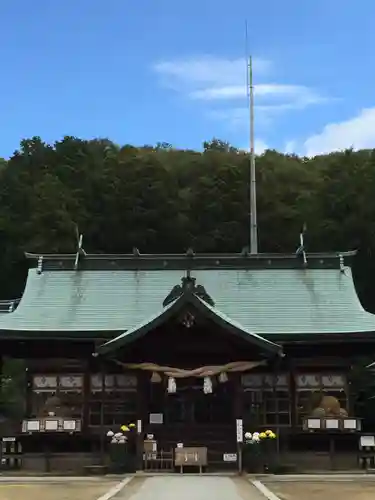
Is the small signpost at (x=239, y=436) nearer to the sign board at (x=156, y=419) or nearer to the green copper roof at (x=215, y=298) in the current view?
the sign board at (x=156, y=419)

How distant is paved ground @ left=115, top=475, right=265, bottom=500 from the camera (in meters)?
13.0

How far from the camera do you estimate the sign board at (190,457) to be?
18656 millimetres

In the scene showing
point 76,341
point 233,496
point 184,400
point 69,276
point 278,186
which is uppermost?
point 278,186

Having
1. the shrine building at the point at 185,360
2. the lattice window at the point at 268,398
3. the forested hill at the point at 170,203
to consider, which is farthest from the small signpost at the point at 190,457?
the forested hill at the point at 170,203

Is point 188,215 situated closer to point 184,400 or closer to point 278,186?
point 278,186

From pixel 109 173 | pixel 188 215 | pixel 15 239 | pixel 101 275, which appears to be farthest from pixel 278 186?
pixel 101 275

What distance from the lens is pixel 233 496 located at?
13.1 metres

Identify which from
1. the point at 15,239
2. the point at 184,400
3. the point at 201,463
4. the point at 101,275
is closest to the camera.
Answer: the point at 201,463

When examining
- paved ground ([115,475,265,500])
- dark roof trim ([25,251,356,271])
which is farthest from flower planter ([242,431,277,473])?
dark roof trim ([25,251,356,271])

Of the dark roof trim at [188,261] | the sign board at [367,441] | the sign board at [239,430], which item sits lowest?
the sign board at [367,441]

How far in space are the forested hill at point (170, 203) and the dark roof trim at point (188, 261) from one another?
20.2m

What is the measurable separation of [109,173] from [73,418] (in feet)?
107

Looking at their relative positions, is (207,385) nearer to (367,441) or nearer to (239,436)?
(239,436)

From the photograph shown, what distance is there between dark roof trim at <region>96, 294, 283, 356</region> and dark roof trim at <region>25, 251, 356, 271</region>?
583 centimetres
